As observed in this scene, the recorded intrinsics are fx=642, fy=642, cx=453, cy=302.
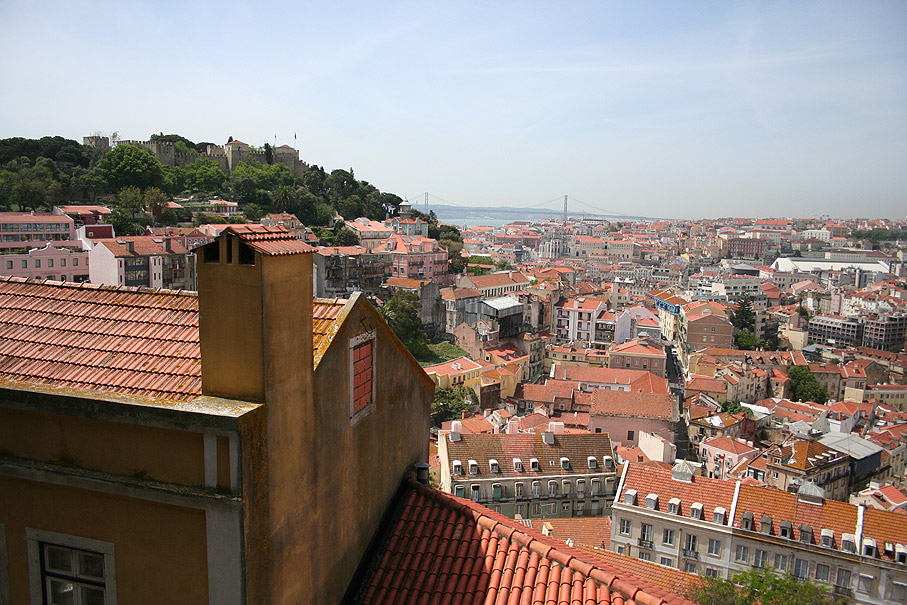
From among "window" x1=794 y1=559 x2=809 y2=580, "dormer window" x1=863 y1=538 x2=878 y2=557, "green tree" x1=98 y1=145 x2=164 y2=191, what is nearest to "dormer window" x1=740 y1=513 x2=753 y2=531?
"window" x1=794 y1=559 x2=809 y2=580

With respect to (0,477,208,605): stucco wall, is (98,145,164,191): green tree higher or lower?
higher

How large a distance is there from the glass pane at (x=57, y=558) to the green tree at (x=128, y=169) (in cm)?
6277

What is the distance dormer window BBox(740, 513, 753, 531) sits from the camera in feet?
64.1

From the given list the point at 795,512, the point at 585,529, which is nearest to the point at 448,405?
the point at 585,529

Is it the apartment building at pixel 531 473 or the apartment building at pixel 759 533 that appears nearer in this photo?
the apartment building at pixel 759 533

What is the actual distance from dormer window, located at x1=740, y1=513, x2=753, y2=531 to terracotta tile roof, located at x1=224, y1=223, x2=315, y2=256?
19.7 metres

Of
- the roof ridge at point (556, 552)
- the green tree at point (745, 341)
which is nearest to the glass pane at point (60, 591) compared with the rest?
the roof ridge at point (556, 552)

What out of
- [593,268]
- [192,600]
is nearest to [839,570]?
[192,600]

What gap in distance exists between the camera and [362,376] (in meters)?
4.80

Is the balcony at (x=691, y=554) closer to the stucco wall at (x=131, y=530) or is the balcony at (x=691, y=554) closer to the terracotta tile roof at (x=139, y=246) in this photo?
the stucco wall at (x=131, y=530)

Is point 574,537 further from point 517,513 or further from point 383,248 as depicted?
point 383,248

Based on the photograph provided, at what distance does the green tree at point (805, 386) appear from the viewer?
52.2 metres

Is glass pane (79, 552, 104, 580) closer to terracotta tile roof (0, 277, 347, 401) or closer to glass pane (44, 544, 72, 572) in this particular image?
glass pane (44, 544, 72, 572)

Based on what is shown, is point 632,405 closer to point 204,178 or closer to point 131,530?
point 131,530
